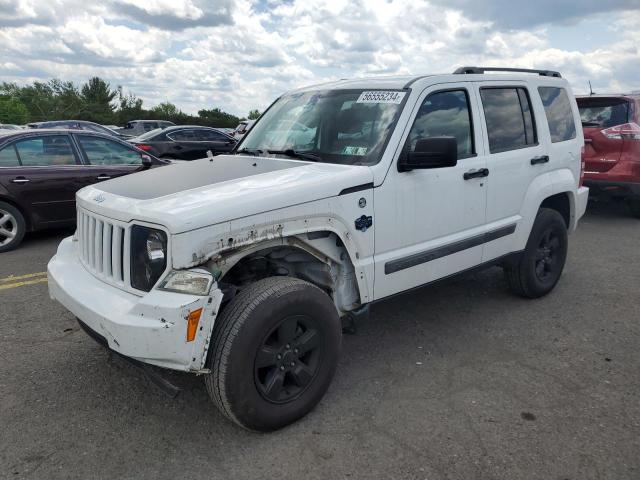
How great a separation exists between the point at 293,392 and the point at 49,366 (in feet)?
5.98

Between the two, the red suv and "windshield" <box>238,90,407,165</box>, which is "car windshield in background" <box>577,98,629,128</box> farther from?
"windshield" <box>238,90,407,165</box>

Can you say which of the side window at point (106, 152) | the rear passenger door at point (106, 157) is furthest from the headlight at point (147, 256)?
the side window at point (106, 152)

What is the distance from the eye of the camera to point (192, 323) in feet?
8.31

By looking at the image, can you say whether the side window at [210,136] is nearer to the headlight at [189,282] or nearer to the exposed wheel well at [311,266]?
the exposed wheel well at [311,266]

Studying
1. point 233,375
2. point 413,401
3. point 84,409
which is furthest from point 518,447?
point 84,409

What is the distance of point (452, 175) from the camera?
3.79 m

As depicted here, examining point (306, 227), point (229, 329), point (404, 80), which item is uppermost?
point (404, 80)

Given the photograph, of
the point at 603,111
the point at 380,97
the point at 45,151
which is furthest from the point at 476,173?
the point at 45,151

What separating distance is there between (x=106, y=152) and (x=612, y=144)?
735 cm

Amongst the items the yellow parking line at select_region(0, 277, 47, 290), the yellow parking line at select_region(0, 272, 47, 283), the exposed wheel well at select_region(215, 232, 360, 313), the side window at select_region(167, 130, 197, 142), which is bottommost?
the yellow parking line at select_region(0, 277, 47, 290)

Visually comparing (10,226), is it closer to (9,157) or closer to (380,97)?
(9,157)

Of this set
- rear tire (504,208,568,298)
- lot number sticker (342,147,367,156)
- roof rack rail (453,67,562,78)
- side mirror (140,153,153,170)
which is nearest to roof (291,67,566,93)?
roof rack rail (453,67,562,78)

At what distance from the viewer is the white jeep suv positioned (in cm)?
264

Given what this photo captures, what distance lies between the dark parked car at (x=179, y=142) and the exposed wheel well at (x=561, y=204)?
10.2m
